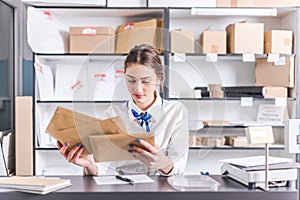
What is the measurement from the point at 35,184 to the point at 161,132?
1.80 feet

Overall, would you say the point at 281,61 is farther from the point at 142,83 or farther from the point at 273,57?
the point at 142,83

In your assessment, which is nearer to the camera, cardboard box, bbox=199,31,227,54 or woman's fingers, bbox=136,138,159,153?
woman's fingers, bbox=136,138,159,153

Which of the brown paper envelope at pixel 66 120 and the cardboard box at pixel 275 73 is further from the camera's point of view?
the cardboard box at pixel 275 73

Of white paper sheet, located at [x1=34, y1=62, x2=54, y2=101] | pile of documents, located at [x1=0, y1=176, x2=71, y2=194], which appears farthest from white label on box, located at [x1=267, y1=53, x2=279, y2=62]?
pile of documents, located at [x1=0, y1=176, x2=71, y2=194]

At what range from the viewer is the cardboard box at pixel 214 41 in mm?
3170

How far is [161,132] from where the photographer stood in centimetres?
183

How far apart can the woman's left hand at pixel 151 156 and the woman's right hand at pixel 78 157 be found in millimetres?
202

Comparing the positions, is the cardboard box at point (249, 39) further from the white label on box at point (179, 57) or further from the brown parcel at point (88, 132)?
the brown parcel at point (88, 132)

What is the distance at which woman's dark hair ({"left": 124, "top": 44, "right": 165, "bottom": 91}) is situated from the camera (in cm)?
178

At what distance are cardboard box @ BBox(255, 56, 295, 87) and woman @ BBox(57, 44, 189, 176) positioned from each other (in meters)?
1.51

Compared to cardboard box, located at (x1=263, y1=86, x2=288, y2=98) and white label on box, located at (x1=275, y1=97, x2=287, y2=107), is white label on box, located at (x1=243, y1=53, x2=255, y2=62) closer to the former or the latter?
cardboard box, located at (x1=263, y1=86, x2=288, y2=98)

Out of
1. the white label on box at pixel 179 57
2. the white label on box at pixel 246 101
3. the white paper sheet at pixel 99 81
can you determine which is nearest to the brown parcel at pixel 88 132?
the white paper sheet at pixel 99 81

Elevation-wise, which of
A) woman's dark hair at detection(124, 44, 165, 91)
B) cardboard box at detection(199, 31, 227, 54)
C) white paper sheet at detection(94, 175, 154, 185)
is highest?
cardboard box at detection(199, 31, 227, 54)

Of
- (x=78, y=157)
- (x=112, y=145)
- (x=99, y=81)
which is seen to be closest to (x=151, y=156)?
(x=112, y=145)
